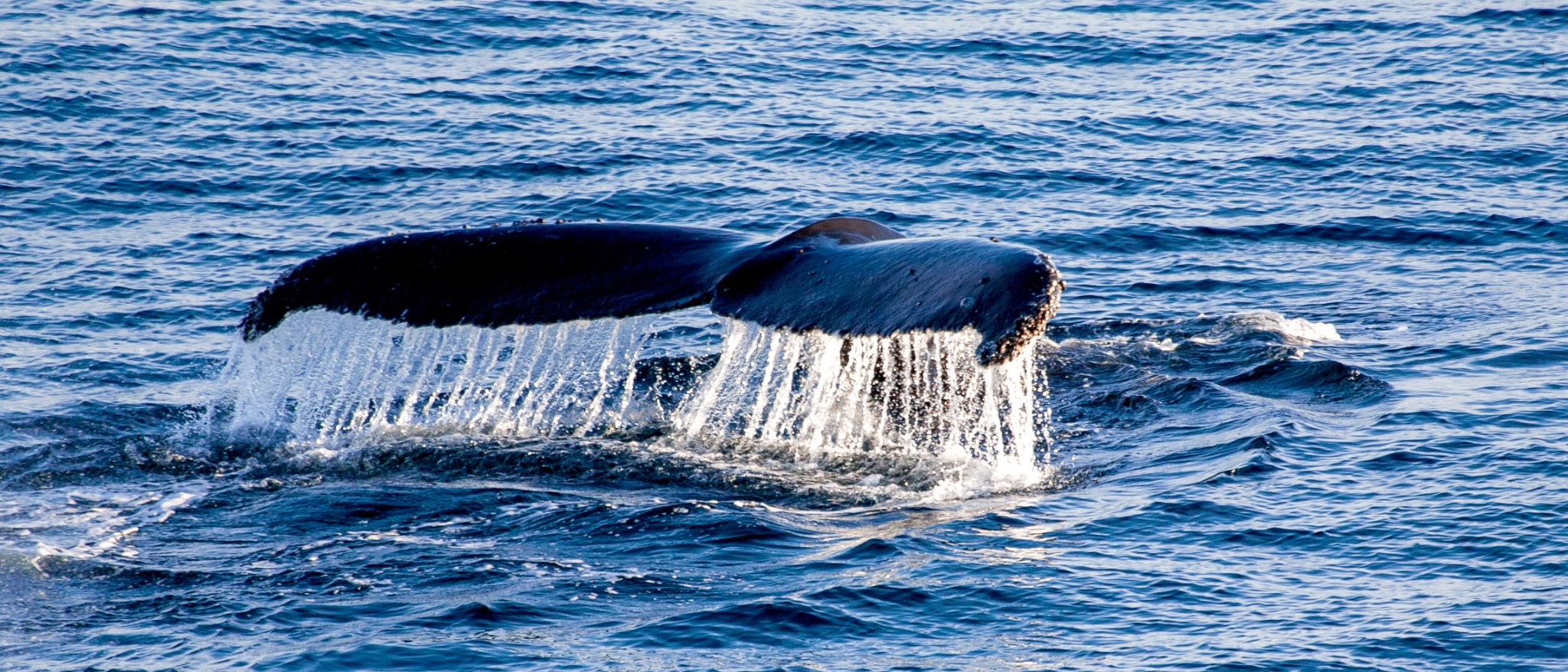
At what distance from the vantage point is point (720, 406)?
9.63 m

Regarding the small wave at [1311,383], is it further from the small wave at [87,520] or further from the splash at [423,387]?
the small wave at [87,520]

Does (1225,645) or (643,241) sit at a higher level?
(643,241)

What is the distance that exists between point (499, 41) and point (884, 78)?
201 inches

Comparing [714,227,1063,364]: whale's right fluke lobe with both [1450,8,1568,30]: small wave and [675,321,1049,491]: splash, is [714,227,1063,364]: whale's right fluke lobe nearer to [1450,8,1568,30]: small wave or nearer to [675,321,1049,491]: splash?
[675,321,1049,491]: splash

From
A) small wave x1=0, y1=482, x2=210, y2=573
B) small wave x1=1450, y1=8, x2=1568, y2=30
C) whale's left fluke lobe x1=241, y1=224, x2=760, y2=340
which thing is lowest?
small wave x1=0, y1=482, x2=210, y2=573

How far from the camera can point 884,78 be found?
838 inches

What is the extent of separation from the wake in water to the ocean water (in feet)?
0.15

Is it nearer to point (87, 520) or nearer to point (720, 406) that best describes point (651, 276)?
point (87, 520)

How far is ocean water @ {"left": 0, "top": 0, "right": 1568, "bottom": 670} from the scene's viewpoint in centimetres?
652

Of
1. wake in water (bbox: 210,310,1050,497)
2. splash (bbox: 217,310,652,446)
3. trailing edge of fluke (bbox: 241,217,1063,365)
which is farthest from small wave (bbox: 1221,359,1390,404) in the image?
trailing edge of fluke (bbox: 241,217,1063,365)

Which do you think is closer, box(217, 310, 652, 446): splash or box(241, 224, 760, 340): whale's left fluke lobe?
box(241, 224, 760, 340): whale's left fluke lobe

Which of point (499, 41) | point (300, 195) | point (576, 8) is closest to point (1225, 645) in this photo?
point (300, 195)

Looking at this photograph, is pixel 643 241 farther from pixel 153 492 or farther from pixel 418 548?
pixel 153 492

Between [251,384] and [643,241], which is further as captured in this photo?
[251,384]
